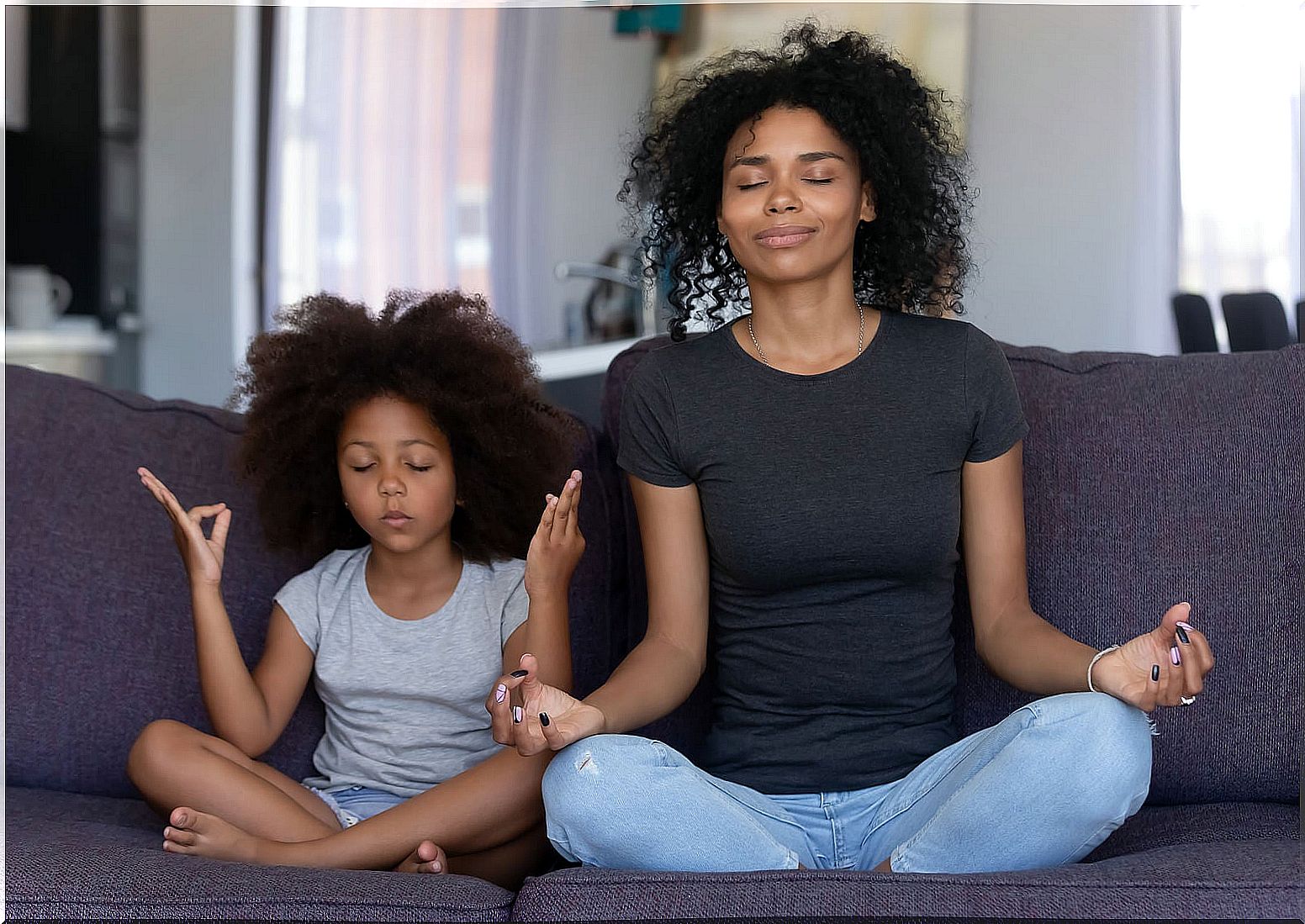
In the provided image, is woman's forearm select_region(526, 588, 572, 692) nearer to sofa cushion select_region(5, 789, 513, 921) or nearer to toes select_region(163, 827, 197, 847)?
sofa cushion select_region(5, 789, 513, 921)

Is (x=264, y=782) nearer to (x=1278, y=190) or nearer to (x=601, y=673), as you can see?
(x=601, y=673)

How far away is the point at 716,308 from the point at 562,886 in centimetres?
85

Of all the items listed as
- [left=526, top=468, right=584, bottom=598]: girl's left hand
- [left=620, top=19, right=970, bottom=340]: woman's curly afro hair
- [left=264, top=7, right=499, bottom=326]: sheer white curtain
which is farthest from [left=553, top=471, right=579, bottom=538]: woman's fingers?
[left=264, top=7, right=499, bottom=326]: sheer white curtain

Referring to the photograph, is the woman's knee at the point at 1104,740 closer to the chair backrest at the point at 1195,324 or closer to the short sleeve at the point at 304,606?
the short sleeve at the point at 304,606

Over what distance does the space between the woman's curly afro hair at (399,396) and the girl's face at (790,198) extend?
0.41 m

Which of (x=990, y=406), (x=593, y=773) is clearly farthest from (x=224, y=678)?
(x=990, y=406)

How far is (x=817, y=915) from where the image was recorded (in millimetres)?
1139

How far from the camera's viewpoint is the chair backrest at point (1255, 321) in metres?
2.84

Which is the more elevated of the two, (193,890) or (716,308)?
(716,308)

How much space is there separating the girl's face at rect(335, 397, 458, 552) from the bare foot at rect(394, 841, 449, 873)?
1.27ft

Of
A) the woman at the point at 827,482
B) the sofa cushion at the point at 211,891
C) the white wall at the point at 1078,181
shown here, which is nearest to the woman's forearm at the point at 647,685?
the woman at the point at 827,482

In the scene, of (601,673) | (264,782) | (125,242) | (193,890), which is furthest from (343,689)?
(125,242)

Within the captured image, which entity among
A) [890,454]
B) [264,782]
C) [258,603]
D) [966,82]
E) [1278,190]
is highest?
[966,82]

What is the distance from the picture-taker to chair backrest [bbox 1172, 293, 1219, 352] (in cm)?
311
